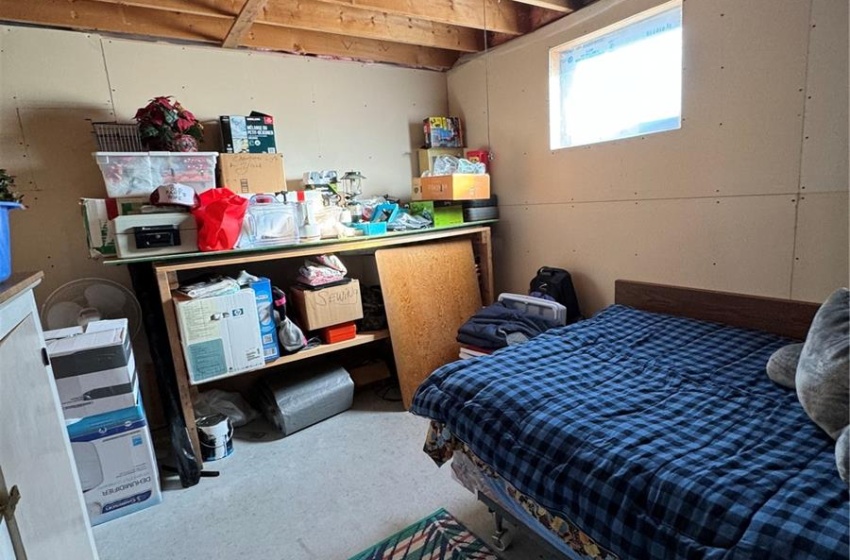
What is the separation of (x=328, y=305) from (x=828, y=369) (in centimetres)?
209

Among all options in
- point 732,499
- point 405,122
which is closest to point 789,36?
point 732,499

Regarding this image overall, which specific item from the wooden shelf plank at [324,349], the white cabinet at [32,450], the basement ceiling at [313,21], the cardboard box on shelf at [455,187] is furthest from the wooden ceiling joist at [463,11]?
the white cabinet at [32,450]

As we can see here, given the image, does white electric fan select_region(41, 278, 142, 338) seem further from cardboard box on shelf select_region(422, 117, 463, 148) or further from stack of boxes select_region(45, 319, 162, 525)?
cardboard box on shelf select_region(422, 117, 463, 148)

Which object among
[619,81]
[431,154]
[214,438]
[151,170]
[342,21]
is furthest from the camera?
[431,154]

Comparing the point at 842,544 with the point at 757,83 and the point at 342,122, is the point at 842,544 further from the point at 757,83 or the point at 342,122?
the point at 342,122

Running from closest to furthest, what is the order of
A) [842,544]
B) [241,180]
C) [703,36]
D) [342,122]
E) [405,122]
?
[842,544]
[703,36]
[241,180]
[342,122]
[405,122]

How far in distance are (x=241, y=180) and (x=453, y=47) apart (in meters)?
1.70

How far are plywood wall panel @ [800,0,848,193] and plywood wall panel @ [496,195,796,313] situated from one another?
171 mm

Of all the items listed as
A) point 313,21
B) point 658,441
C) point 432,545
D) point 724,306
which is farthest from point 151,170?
point 724,306

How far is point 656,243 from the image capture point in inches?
91.4

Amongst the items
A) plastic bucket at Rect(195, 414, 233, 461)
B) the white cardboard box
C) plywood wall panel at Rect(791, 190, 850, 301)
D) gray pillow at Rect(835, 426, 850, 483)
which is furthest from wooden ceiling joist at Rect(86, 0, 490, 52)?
gray pillow at Rect(835, 426, 850, 483)

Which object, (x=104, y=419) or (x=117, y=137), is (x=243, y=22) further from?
(x=104, y=419)

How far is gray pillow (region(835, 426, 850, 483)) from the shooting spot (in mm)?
930

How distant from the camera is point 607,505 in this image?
103 centimetres
